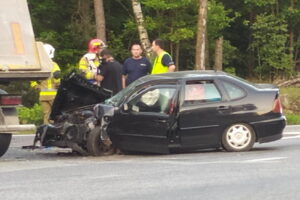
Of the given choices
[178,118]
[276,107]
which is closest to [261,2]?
[276,107]

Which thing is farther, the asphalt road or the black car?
the black car

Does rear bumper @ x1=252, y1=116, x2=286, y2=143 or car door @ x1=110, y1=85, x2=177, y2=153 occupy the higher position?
car door @ x1=110, y1=85, x2=177, y2=153

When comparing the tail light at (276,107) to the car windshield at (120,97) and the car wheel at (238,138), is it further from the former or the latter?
the car windshield at (120,97)

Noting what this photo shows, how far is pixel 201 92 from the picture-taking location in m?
11.6

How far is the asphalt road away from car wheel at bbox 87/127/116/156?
187 mm

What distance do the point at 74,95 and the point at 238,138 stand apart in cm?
278

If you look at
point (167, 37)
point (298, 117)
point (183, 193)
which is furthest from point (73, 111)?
point (167, 37)

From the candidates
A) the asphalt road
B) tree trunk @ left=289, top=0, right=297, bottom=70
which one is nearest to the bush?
the asphalt road

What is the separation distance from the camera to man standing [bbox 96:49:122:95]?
43.0 ft

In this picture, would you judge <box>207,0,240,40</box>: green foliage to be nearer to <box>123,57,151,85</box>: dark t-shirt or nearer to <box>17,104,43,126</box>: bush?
<box>17,104,43,126</box>: bush

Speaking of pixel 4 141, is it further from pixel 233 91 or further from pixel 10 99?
pixel 233 91

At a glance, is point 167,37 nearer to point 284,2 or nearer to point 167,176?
point 284,2

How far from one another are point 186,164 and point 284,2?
26654 millimetres

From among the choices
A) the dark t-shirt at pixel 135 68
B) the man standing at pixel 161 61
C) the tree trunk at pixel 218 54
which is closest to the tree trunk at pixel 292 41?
the tree trunk at pixel 218 54
